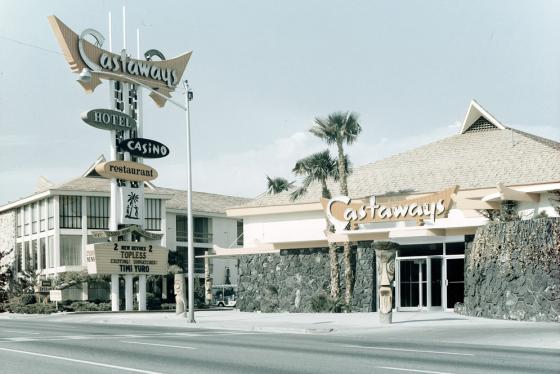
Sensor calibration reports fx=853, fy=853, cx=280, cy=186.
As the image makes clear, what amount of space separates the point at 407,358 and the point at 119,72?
3514 centimetres

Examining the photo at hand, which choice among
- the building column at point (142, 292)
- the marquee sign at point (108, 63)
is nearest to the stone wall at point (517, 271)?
the marquee sign at point (108, 63)

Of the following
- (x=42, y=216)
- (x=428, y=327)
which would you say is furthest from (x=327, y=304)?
(x=42, y=216)

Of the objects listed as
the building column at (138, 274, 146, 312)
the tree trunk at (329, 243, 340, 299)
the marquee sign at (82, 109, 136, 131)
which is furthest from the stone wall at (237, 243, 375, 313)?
the marquee sign at (82, 109, 136, 131)

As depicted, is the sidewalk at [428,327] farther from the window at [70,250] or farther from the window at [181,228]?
the window at [181,228]

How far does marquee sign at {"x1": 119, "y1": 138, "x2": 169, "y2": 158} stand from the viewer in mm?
48625

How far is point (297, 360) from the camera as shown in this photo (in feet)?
52.2

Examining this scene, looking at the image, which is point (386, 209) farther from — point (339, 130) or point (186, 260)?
point (186, 260)

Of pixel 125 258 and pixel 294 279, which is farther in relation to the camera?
pixel 125 258

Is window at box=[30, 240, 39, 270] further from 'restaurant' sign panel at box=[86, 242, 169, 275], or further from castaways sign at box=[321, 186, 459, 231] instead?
castaways sign at box=[321, 186, 459, 231]

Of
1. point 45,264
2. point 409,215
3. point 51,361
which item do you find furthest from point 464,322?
point 45,264

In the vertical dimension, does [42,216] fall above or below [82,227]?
above

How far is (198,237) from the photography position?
240 ft

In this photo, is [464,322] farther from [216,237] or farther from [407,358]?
[216,237]

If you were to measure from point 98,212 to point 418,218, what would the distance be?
33.7 metres
